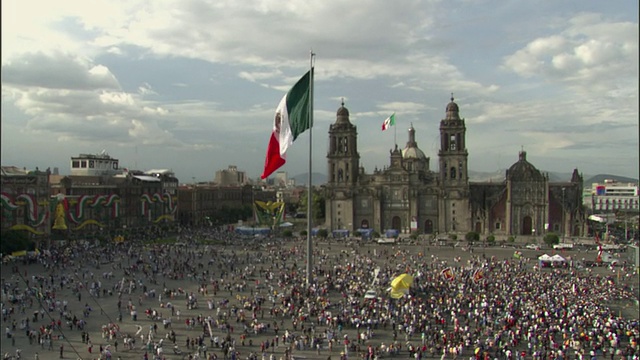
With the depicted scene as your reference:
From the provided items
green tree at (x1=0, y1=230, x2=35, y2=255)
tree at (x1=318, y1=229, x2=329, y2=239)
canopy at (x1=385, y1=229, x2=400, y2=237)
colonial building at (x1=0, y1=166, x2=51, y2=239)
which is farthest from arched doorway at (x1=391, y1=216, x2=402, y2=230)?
green tree at (x1=0, y1=230, x2=35, y2=255)

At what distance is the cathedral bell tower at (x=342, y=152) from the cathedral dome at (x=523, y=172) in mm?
23573

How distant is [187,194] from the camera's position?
11375 cm

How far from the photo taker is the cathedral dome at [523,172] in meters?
85.4

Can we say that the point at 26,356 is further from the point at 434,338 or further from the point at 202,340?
the point at 434,338

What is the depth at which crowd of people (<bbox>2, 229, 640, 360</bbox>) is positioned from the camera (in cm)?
2927

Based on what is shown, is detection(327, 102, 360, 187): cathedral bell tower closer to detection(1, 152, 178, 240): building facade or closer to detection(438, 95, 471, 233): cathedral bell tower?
detection(438, 95, 471, 233): cathedral bell tower

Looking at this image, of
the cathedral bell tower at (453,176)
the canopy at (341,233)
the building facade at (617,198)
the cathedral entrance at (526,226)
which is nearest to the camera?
the cathedral entrance at (526,226)

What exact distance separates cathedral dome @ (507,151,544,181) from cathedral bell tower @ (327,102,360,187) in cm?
2357

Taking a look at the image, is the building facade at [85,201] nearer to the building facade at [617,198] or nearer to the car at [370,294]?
the car at [370,294]

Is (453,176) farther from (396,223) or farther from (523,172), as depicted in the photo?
(396,223)

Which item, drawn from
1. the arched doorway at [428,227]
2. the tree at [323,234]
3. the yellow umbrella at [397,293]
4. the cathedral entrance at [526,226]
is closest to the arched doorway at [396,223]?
the arched doorway at [428,227]

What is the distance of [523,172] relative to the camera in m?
85.8

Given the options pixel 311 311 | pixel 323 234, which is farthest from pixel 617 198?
pixel 311 311

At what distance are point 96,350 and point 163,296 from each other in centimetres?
1236
